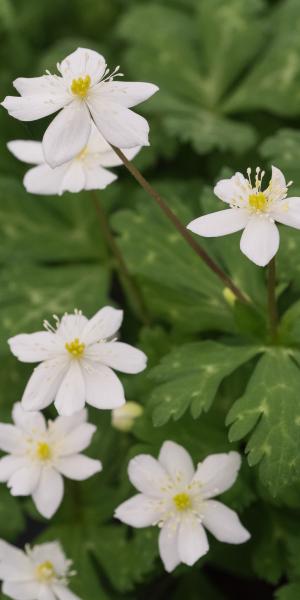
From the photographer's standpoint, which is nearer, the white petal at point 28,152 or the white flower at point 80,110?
the white flower at point 80,110

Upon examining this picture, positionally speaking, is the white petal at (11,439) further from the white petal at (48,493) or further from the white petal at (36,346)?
the white petal at (36,346)

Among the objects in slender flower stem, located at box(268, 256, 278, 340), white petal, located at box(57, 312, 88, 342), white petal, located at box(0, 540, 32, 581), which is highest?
white petal, located at box(57, 312, 88, 342)

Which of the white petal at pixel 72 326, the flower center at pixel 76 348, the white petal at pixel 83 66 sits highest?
the white petal at pixel 83 66

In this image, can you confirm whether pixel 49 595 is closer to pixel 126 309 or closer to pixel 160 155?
pixel 126 309

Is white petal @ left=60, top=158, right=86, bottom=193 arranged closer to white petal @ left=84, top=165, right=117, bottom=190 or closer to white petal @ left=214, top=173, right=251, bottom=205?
white petal @ left=84, top=165, right=117, bottom=190

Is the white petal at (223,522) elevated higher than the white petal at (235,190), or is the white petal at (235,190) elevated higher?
the white petal at (235,190)

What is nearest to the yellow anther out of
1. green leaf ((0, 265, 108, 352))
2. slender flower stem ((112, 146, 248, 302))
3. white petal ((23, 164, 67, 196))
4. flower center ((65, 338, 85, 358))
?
slender flower stem ((112, 146, 248, 302))

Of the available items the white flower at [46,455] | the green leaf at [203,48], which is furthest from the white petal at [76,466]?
the green leaf at [203,48]

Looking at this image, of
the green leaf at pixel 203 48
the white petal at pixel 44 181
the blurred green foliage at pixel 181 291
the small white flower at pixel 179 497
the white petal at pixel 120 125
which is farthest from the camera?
the green leaf at pixel 203 48
